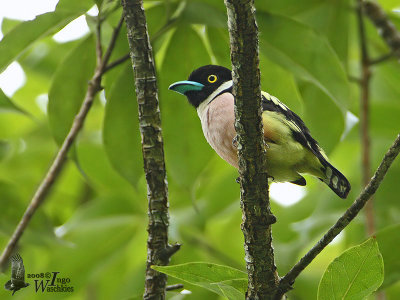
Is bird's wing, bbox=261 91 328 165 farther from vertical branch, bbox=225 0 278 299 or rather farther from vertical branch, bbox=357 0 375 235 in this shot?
vertical branch, bbox=225 0 278 299

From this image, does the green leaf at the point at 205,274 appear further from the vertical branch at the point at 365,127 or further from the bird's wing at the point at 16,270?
the vertical branch at the point at 365,127

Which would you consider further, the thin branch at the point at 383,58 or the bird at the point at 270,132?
the thin branch at the point at 383,58

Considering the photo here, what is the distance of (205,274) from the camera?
217 centimetres

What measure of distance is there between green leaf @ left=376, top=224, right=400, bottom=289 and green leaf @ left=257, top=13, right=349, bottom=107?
26.1 inches

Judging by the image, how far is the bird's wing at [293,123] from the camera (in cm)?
291

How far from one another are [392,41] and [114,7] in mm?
2110

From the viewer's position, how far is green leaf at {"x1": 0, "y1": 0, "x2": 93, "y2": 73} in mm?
2799

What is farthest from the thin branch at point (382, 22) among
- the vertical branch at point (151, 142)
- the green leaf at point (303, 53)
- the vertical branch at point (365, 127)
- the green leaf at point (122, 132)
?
the vertical branch at point (151, 142)

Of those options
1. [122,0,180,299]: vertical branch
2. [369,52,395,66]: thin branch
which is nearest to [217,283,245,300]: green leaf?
[122,0,180,299]: vertical branch

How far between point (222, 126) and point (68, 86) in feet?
2.86

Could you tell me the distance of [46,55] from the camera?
5.08 metres

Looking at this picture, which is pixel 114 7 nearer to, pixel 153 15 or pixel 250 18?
pixel 153 15

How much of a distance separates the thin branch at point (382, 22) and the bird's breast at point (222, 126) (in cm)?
165

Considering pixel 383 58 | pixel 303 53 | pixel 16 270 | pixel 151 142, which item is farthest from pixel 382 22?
pixel 16 270
